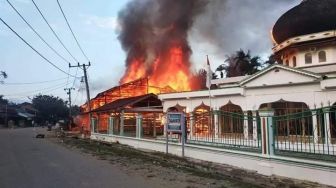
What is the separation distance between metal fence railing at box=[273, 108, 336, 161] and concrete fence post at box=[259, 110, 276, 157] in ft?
0.32

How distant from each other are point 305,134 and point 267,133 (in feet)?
3.37

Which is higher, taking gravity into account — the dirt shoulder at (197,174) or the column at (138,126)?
the column at (138,126)

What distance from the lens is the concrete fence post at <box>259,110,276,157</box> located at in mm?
11945

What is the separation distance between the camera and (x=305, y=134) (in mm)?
11680

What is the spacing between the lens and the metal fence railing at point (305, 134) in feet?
35.0

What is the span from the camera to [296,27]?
76.0 ft

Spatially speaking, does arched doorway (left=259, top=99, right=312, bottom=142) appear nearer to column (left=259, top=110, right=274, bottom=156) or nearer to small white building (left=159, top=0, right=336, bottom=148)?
small white building (left=159, top=0, right=336, bottom=148)

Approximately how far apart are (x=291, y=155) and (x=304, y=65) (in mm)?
12797

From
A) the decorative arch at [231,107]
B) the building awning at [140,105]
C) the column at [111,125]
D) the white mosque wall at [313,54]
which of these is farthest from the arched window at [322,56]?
the column at [111,125]

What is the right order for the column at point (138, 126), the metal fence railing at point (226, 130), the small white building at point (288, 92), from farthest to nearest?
the column at point (138, 126)
the metal fence railing at point (226, 130)
the small white building at point (288, 92)

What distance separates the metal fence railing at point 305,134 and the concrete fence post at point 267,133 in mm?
99

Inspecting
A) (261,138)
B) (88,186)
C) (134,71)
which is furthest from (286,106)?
(134,71)

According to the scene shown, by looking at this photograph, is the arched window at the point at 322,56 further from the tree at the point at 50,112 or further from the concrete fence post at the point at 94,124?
the tree at the point at 50,112

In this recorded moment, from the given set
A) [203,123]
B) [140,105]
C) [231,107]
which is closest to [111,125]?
[140,105]
